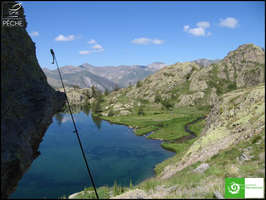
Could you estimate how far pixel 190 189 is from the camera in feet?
57.0

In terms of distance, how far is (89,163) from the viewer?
73.9 m

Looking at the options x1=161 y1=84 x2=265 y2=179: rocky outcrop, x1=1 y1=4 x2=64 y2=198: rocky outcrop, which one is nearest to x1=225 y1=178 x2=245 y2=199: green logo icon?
x1=1 y1=4 x2=64 y2=198: rocky outcrop

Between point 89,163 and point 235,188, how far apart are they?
64419 mm

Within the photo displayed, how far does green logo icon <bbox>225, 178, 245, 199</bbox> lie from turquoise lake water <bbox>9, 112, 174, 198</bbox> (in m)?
45.7

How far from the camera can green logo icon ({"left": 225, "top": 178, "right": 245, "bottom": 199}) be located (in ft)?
49.6

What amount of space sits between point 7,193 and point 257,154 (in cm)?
2256

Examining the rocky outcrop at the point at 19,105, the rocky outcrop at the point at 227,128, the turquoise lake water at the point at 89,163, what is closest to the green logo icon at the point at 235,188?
the rocky outcrop at the point at 19,105

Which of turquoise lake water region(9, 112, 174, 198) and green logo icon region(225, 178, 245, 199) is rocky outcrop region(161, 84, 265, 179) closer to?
green logo icon region(225, 178, 245, 199)

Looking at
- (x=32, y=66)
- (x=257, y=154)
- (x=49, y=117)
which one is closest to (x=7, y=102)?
(x=49, y=117)

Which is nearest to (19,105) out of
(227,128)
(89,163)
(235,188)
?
(235,188)

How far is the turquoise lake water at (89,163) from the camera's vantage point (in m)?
57.6

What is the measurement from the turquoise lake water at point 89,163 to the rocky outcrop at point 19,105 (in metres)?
40.9

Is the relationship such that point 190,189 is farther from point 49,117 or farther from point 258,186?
point 49,117

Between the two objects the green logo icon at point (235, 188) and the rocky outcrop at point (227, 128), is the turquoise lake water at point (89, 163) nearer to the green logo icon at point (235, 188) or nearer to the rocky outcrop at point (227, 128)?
the rocky outcrop at point (227, 128)
